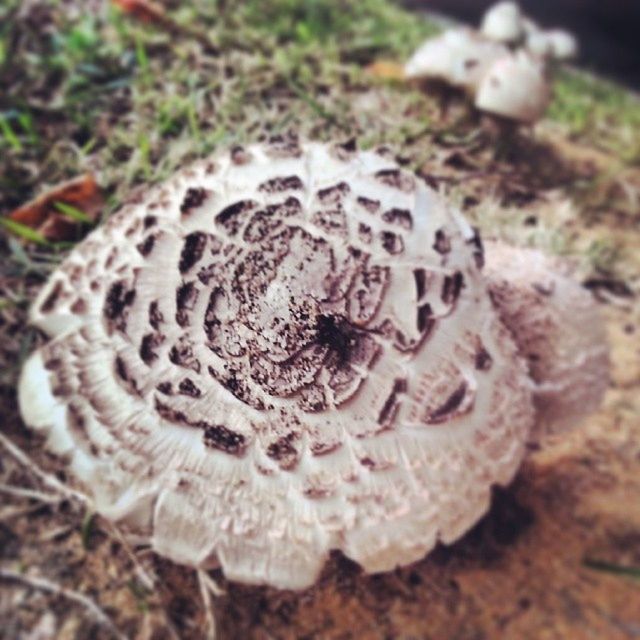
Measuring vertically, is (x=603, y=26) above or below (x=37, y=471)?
below

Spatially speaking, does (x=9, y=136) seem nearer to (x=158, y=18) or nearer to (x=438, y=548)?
(x=158, y=18)

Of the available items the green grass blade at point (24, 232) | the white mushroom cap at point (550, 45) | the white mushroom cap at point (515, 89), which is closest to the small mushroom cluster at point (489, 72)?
the white mushroom cap at point (515, 89)

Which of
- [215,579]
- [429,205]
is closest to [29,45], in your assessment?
[429,205]

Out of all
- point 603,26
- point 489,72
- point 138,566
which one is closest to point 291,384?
point 138,566

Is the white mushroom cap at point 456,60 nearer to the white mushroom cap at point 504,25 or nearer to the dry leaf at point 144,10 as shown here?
the white mushroom cap at point 504,25

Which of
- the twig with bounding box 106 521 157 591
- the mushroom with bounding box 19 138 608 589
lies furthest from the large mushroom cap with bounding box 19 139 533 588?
the twig with bounding box 106 521 157 591

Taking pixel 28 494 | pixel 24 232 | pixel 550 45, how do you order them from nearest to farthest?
pixel 28 494 → pixel 24 232 → pixel 550 45
